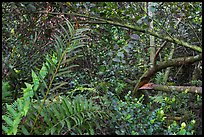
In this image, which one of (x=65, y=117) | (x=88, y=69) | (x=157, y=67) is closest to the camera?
(x=65, y=117)

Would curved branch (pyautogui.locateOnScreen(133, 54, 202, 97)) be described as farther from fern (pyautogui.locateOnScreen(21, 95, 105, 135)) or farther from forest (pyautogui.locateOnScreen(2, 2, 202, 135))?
fern (pyautogui.locateOnScreen(21, 95, 105, 135))

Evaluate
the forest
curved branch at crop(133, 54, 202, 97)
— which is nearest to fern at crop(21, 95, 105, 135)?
the forest

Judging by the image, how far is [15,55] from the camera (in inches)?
Result: 89.2

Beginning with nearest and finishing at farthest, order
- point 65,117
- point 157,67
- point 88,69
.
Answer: point 65,117 < point 88,69 < point 157,67

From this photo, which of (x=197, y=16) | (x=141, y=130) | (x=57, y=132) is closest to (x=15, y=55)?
(x=57, y=132)

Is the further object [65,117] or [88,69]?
[88,69]

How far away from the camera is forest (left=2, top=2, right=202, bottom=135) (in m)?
1.65

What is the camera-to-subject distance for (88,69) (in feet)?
8.74

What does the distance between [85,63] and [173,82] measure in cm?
129

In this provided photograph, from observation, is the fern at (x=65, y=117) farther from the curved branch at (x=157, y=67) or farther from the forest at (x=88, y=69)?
the curved branch at (x=157, y=67)

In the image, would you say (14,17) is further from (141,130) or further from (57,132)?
(141,130)

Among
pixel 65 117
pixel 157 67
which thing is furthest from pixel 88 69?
pixel 65 117

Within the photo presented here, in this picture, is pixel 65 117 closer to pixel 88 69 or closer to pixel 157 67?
pixel 88 69

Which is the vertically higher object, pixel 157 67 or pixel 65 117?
pixel 65 117
